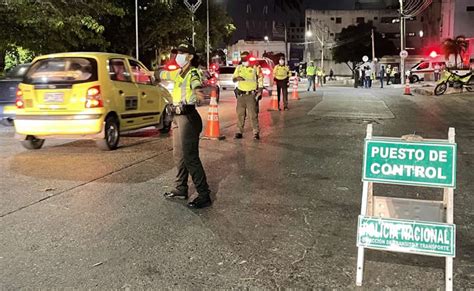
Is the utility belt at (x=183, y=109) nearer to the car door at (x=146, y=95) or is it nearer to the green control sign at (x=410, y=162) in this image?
the green control sign at (x=410, y=162)

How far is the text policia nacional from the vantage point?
12.3 ft

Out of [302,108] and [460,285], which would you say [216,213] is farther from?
[302,108]

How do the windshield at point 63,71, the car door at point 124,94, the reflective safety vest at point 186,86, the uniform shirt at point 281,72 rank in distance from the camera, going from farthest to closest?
the uniform shirt at point 281,72, the car door at point 124,94, the windshield at point 63,71, the reflective safety vest at point 186,86

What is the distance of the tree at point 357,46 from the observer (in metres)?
73.4

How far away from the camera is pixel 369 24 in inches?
3002

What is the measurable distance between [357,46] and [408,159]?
239 feet

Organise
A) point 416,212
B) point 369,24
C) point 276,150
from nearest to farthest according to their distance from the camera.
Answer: point 416,212 < point 276,150 < point 369,24

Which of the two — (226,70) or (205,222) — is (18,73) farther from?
(226,70)

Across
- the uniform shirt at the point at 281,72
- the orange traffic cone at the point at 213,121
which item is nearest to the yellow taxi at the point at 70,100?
the orange traffic cone at the point at 213,121

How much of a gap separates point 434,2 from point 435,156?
67579 mm

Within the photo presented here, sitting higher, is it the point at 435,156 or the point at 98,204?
the point at 435,156

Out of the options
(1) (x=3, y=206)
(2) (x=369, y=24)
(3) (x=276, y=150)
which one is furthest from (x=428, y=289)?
(2) (x=369, y=24)

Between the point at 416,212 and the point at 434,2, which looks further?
the point at 434,2

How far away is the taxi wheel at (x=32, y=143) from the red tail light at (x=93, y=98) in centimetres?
133
